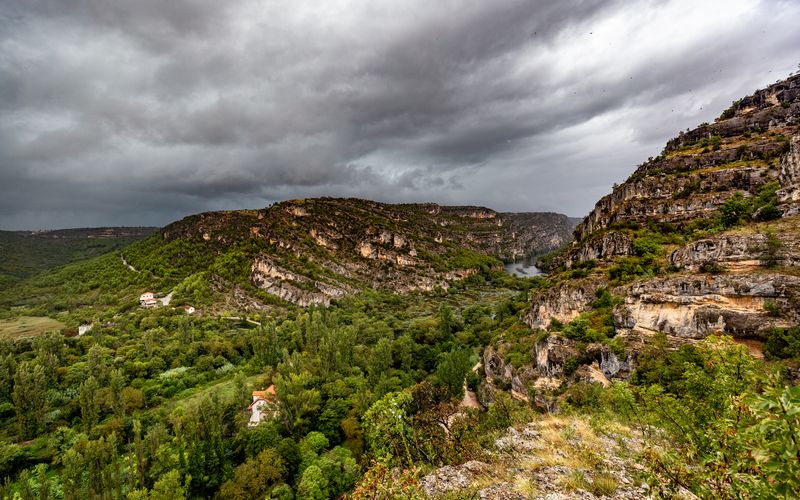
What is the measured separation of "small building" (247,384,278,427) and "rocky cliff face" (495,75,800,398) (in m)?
29.5

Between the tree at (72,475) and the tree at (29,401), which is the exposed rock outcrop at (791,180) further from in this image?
the tree at (29,401)

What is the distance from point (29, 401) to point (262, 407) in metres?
29.3

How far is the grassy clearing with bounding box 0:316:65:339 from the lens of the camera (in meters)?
68.8

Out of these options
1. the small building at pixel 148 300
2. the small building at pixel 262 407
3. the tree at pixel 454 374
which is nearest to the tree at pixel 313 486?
the small building at pixel 262 407

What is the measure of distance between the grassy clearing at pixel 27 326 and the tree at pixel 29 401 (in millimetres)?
40230

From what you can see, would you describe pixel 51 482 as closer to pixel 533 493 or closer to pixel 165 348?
pixel 165 348

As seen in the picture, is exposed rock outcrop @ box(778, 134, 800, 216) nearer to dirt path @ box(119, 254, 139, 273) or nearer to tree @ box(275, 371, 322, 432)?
tree @ box(275, 371, 322, 432)

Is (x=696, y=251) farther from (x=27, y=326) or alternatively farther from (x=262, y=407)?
(x=27, y=326)

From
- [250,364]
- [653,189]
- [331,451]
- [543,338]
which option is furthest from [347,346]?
[653,189]

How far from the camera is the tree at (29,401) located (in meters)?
37.6

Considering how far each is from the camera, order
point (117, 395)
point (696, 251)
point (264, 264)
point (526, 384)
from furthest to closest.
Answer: point (264, 264) → point (117, 395) → point (526, 384) → point (696, 251)

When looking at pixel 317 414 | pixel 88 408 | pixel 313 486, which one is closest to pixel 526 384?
pixel 313 486

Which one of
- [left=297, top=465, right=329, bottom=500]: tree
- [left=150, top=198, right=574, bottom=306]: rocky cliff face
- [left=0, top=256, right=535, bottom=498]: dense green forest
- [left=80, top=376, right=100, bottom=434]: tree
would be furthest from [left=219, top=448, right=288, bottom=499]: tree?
[left=150, top=198, right=574, bottom=306]: rocky cliff face

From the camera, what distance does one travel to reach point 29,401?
38.8m
